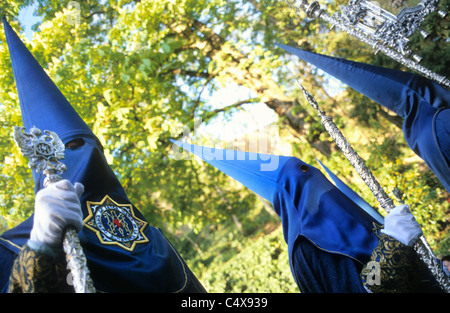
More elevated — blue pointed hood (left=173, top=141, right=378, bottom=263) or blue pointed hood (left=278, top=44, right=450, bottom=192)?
blue pointed hood (left=278, top=44, right=450, bottom=192)

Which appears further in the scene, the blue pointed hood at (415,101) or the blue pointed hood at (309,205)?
the blue pointed hood at (415,101)

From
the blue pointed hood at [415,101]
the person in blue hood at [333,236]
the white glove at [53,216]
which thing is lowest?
the person in blue hood at [333,236]

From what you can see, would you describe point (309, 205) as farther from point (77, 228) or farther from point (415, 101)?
point (415, 101)

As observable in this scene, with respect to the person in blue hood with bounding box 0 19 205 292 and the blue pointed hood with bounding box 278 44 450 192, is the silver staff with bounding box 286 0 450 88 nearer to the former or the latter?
the blue pointed hood with bounding box 278 44 450 192

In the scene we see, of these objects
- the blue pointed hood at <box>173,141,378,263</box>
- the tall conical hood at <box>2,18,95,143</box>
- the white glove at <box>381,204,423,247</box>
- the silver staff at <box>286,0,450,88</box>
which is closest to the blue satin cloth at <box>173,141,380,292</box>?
the blue pointed hood at <box>173,141,378,263</box>

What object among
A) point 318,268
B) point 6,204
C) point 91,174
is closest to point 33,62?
point 91,174

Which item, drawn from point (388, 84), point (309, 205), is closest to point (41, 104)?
point (309, 205)

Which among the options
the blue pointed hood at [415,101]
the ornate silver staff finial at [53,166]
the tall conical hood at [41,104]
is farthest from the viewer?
the blue pointed hood at [415,101]

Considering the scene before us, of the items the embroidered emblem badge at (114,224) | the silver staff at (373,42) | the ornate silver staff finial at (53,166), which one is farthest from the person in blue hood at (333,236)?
the silver staff at (373,42)

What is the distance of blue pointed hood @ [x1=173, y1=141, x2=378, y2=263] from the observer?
2.12 m

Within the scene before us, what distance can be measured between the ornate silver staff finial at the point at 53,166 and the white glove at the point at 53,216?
1.6 inches

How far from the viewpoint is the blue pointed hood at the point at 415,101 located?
2727 mm

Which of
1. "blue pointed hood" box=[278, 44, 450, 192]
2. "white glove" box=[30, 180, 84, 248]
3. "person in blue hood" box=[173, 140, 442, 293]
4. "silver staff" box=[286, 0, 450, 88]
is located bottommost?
"person in blue hood" box=[173, 140, 442, 293]

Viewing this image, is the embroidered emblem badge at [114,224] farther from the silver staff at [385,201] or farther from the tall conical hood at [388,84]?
the tall conical hood at [388,84]
